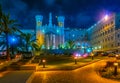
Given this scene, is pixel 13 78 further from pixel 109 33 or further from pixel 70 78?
pixel 109 33

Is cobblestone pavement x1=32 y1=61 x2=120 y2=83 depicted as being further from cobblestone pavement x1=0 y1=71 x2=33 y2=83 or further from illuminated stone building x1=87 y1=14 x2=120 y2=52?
illuminated stone building x1=87 y1=14 x2=120 y2=52

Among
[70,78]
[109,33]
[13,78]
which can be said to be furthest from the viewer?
[109,33]

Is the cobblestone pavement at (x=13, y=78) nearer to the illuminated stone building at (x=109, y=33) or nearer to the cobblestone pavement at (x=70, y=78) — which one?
the cobblestone pavement at (x=70, y=78)

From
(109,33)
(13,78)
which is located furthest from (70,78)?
(109,33)

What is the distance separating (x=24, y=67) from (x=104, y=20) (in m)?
116

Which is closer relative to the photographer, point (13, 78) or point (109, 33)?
point (13, 78)

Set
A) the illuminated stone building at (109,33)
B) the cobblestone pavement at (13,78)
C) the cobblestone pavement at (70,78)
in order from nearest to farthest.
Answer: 1. the cobblestone pavement at (13,78)
2. the cobblestone pavement at (70,78)
3. the illuminated stone building at (109,33)

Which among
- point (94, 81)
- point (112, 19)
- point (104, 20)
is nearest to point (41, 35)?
point (104, 20)

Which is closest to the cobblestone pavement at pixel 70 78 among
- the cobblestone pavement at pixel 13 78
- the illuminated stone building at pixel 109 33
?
the cobblestone pavement at pixel 13 78

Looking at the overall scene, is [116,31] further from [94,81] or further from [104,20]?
[94,81]

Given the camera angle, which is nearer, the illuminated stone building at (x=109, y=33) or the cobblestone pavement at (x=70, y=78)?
the cobblestone pavement at (x=70, y=78)

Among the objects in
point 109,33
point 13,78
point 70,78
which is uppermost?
point 109,33

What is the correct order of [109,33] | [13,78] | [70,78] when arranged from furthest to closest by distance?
[109,33] < [70,78] < [13,78]

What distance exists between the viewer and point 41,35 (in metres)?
199
